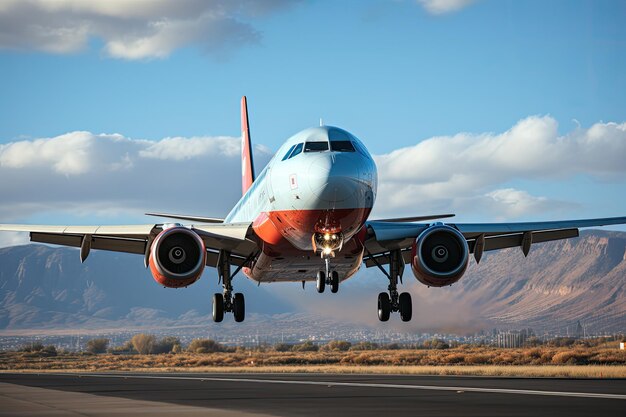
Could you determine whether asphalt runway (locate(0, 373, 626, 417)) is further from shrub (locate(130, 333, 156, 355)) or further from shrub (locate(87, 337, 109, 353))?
shrub (locate(87, 337, 109, 353))

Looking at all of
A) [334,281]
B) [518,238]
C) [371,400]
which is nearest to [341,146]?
[334,281]

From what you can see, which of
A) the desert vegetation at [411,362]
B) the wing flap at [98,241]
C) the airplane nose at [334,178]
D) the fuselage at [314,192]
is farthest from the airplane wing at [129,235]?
the desert vegetation at [411,362]

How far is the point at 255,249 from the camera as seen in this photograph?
1565 inches

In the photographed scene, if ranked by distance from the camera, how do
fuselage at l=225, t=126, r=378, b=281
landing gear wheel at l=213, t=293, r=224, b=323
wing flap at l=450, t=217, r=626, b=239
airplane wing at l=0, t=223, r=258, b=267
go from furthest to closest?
landing gear wheel at l=213, t=293, r=224, b=323 < wing flap at l=450, t=217, r=626, b=239 < airplane wing at l=0, t=223, r=258, b=267 < fuselage at l=225, t=126, r=378, b=281

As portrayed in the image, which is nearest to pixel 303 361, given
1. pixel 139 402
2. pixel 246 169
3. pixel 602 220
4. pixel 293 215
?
pixel 246 169

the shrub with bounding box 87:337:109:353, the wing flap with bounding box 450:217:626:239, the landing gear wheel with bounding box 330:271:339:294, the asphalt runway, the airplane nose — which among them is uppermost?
the airplane nose

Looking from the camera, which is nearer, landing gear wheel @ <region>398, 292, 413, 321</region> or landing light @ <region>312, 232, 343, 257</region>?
landing light @ <region>312, 232, 343, 257</region>

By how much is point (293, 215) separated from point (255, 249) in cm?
630

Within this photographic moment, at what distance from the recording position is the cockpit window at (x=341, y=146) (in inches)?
1280

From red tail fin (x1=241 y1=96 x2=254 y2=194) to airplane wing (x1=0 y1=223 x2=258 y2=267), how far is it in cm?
1912

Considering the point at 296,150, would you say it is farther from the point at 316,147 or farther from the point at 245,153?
the point at 245,153

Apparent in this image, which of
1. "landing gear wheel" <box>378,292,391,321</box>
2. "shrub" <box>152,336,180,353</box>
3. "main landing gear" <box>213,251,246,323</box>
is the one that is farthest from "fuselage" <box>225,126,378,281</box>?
"shrub" <box>152,336,180,353</box>

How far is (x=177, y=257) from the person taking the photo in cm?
3731

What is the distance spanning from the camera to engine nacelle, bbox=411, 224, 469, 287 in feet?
124
